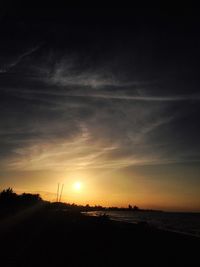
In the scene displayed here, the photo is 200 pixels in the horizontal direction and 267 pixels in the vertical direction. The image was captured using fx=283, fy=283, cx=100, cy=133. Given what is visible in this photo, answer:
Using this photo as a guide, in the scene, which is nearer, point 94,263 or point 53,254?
point 94,263

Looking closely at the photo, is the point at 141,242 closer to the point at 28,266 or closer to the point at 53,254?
the point at 53,254

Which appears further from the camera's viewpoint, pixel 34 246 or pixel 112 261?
pixel 34 246

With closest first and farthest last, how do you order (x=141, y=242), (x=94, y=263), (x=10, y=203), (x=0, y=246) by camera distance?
(x=94, y=263) → (x=0, y=246) → (x=141, y=242) → (x=10, y=203)

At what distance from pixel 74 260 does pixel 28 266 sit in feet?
11.9

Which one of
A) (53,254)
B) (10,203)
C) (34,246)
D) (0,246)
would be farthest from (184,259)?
(10,203)

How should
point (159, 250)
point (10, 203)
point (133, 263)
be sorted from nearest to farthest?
point (133, 263) → point (159, 250) → point (10, 203)

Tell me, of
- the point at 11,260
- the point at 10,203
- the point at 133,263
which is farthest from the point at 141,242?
the point at 10,203

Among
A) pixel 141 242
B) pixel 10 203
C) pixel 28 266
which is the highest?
pixel 10 203

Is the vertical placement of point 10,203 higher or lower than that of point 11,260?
higher

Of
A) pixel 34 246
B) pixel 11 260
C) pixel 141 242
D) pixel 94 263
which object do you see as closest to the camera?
pixel 11 260

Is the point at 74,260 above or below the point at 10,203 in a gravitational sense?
below

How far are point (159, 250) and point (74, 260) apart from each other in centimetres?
886

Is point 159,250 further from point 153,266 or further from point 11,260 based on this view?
point 11,260

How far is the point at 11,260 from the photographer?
14680 millimetres
